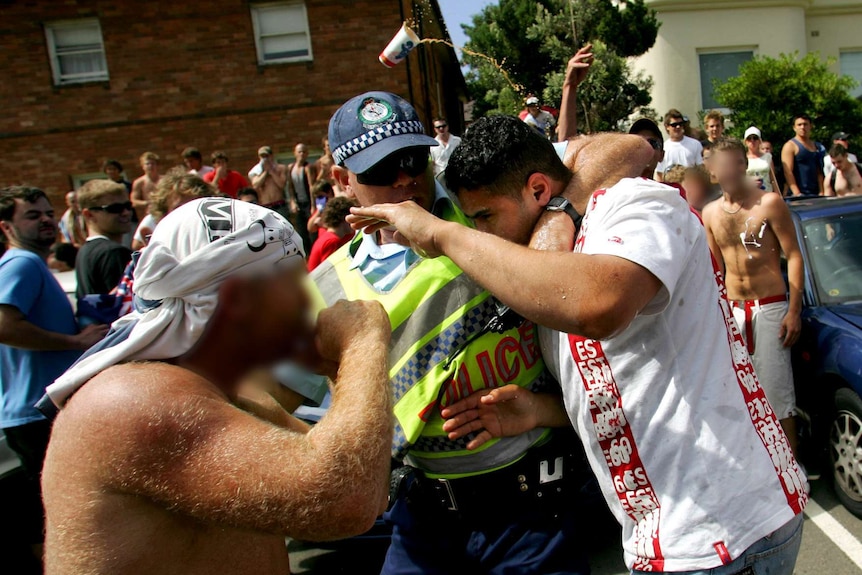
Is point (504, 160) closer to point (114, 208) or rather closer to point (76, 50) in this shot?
point (114, 208)

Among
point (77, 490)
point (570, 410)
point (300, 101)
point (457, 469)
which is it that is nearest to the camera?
point (77, 490)

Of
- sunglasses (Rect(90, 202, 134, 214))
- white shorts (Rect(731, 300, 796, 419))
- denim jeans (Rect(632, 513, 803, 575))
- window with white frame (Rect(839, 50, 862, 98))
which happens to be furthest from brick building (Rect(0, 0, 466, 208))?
window with white frame (Rect(839, 50, 862, 98))

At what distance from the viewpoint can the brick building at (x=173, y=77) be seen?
44.6ft

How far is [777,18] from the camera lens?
878 inches

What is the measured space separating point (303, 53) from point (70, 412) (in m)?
13.6

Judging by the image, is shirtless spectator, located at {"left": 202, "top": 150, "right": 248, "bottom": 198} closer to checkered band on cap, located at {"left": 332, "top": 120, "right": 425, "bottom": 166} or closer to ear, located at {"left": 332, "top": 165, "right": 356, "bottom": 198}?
ear, located at {"left": 332, "top": 165, "right": 356, "bottom": 198}

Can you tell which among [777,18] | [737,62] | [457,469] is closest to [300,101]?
[457,469]

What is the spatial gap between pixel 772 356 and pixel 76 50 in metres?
14.4

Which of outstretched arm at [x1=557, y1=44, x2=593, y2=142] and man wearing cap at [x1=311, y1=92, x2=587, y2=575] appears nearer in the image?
man wearing cap at [x1=311, y1=92, x2=587, y2=575]

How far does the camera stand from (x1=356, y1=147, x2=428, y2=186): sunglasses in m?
1.97

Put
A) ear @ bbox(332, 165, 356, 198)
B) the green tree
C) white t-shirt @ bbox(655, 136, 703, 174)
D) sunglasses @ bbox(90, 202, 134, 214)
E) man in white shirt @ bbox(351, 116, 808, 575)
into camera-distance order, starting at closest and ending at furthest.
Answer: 1. man in white shirt @ bbox(351, 116, 808, 575)
2. ear @ bbox(332, 165, 356, 198)
3. sunglasses @ bbox(90, 202, 134, 214)
4. white t-shirt @ bbox(655, 136, 703, 174)
5. the green tree

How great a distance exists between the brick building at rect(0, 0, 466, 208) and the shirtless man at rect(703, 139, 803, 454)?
31.6 feet

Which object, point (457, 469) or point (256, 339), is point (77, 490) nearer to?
point (256, 339)

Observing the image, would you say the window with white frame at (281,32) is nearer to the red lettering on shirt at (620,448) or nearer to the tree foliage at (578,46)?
the tree foliage at (578,46)
